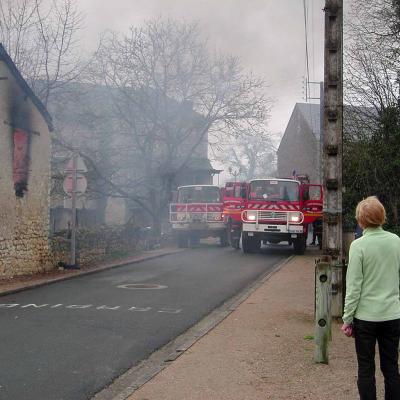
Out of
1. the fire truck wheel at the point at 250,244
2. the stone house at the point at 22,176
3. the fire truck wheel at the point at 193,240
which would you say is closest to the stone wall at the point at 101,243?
the stone house at the point at 22,176

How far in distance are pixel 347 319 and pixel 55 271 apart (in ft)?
37.0

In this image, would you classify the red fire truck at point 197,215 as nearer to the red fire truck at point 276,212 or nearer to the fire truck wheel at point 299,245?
the red fire truck at point 276,212

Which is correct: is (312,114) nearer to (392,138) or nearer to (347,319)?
(392,138)

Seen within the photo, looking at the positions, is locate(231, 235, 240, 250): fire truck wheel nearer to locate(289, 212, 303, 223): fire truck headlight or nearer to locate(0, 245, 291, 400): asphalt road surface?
locate(289, 212, 303, 223): fire truck headlight

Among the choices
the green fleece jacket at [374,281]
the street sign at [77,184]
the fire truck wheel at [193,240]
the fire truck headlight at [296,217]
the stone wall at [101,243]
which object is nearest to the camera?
the green fleece jacket at [374,281]

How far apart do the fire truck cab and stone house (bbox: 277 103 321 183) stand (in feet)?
76.6

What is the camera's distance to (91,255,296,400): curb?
4897 mm

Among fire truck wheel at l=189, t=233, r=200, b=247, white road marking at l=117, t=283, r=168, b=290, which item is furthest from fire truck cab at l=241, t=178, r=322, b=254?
white road marking at l=117, t=283, r=168, b=290

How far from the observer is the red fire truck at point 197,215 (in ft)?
77.7

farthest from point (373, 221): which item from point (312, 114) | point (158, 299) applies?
point (312, 114)

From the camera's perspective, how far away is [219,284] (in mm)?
12281

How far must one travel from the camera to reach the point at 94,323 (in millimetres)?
7758

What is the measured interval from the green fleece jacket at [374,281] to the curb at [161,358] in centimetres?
201

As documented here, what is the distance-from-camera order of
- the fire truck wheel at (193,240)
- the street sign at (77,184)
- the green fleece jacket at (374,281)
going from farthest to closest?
the fire truck wheel at (193,240) < the street sign at (77,184) < the green fleece jacket at (374,281)
